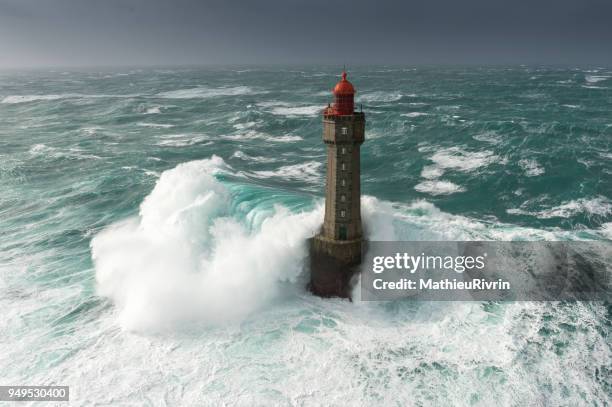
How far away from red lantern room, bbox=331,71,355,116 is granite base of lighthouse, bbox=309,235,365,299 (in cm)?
698

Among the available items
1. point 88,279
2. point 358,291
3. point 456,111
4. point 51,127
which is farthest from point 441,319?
point 51,127

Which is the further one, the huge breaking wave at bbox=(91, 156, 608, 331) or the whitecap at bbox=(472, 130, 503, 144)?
the whitecap at bbox=(472, 130, 503, 144)

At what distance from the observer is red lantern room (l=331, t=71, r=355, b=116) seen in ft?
72.3

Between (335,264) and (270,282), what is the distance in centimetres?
373

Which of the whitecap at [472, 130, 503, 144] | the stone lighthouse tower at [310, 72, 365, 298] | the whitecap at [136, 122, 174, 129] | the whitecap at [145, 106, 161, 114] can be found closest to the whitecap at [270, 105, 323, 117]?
the whitecap at [136, 122, 174, 129]

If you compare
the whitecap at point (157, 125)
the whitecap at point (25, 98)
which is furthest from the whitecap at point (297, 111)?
the whitecap at point (25, 98)

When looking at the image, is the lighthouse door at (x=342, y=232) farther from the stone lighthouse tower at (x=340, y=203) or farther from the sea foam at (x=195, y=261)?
the sea foam at (x=195, y=261)

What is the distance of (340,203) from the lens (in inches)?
944

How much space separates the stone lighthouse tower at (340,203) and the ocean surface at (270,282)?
1.13m

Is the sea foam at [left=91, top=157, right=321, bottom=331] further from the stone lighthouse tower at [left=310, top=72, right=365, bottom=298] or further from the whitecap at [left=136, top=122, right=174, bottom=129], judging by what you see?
the whitecap at [left=136, top=122, right=174, bottom=129]

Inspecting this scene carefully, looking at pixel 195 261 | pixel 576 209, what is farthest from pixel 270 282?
pixel 576 209

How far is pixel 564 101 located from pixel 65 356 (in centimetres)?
9197

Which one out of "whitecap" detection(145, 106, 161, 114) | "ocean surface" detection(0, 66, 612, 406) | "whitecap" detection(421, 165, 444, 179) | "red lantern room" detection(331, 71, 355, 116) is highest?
"red lantern room" detection(331, 71, 355, 116)

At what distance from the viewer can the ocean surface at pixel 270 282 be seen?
61.4 ft
